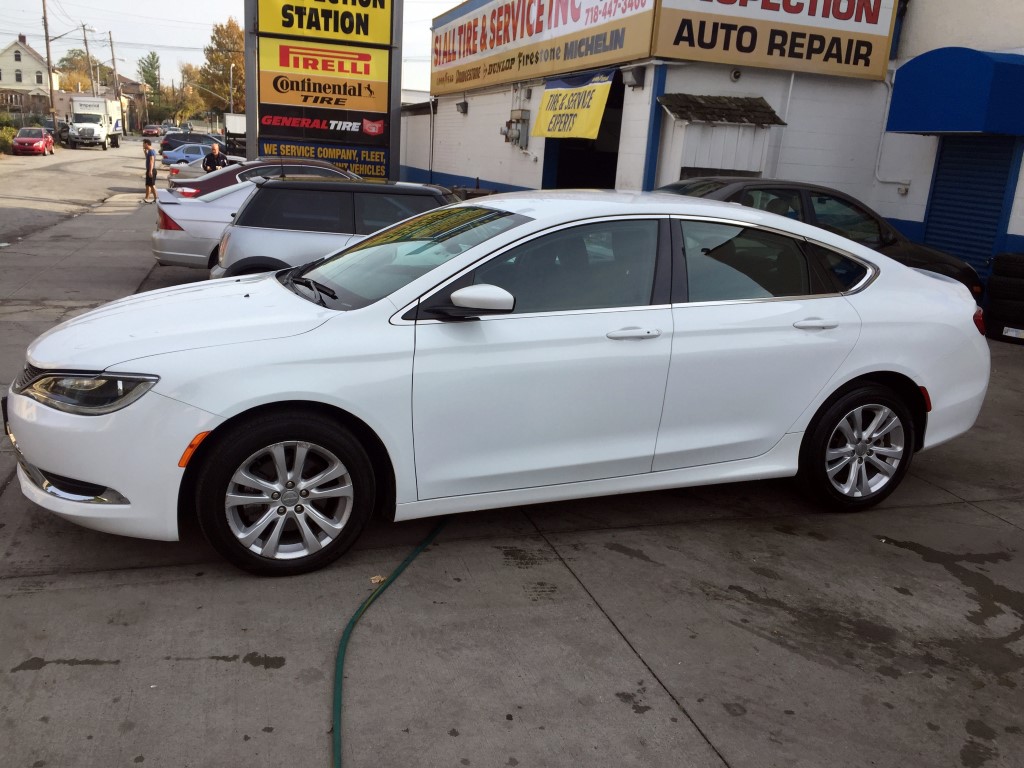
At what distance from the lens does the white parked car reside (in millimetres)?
10547

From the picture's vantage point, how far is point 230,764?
2689 mm

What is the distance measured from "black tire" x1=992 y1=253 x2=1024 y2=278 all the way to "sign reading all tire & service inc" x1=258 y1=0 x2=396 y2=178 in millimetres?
10726

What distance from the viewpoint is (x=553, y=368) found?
3.96 meters

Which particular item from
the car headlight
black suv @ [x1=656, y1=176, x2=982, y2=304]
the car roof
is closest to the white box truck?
the car roof

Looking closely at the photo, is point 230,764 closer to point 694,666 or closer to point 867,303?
point 694,666

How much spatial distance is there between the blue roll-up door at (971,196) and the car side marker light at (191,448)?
34.6ft

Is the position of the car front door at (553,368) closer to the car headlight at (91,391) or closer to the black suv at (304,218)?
the car headlight at (91,391)

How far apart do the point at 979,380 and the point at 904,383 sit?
584 mm

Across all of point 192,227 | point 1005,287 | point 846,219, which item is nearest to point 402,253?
point 846,219

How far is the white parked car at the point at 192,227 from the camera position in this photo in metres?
10.5

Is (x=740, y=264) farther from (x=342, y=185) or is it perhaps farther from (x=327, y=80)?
(x=327, y=80)

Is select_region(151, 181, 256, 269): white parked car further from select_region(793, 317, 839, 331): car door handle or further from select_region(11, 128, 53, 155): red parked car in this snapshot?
select_region(11, 128, 53, 155): red parked car

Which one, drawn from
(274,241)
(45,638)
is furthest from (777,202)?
(45,638)

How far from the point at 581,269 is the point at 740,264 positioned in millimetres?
880
